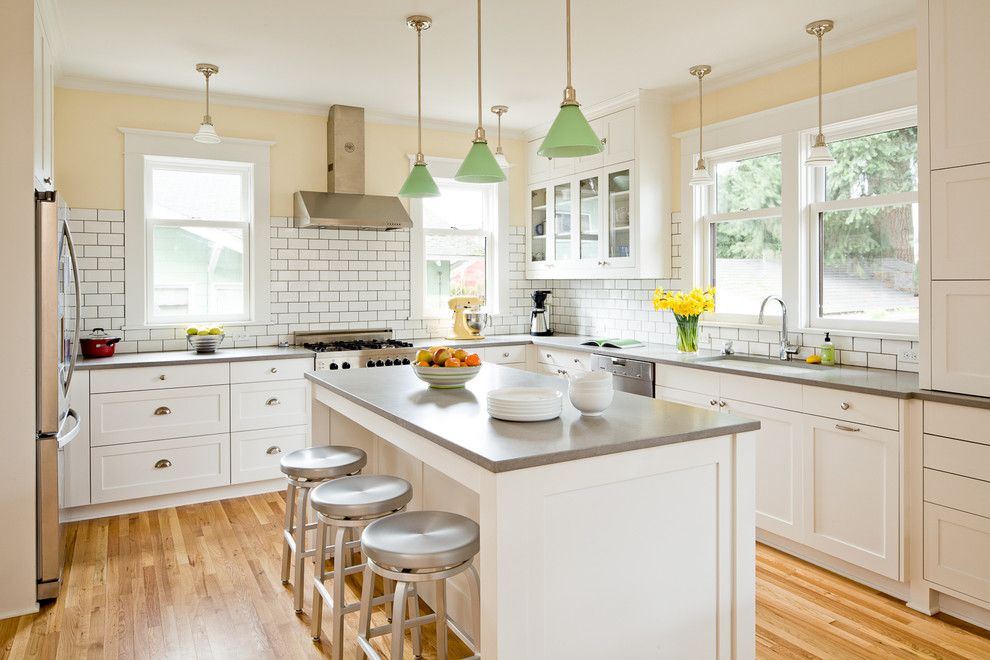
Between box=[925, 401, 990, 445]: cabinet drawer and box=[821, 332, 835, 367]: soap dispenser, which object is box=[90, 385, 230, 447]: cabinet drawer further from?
box=[925, 401, 990, 445]: cabinet drawer

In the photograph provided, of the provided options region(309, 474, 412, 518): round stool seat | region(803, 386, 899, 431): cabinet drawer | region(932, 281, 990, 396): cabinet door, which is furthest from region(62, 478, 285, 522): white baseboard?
region(932, 281, 990, 396): cabinet door

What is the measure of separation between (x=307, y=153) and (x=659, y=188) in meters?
2.73

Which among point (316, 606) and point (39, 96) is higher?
point (39, 96)

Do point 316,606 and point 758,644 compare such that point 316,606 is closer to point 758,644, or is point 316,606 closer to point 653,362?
point 758,644

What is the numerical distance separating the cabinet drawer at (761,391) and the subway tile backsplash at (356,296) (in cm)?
67

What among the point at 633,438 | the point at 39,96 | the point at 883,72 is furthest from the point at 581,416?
the point at 39,96

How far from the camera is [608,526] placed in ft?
6.65

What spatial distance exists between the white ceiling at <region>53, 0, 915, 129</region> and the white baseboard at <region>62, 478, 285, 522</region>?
2.77 m

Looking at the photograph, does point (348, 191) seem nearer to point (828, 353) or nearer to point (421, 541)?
point (828, 353)

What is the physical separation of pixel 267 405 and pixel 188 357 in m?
0.60

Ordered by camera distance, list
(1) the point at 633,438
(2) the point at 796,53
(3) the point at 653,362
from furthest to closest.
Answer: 1. (3) the point at 653,362
2. (2) the point at 796,53
3. (1) the point at 633,438

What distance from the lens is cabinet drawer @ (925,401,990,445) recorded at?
2727mm

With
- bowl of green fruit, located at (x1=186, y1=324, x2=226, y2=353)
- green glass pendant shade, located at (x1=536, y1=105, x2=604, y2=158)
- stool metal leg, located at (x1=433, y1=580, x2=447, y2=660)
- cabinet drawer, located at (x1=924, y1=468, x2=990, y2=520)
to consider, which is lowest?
stool metal leg, located at (x1=433, y1=580, x2=447, y2=660)

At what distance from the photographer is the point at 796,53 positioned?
4.11 m
